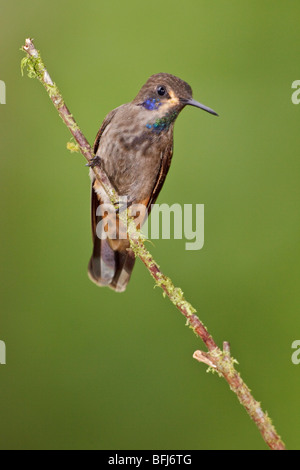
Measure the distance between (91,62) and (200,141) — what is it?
71 centimetres

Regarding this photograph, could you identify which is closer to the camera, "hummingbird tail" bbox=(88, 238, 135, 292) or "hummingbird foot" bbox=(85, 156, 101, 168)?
"hummingbird foot" bbox=(85, 156, 101, 168)

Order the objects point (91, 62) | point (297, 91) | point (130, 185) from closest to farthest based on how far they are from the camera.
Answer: point (130, 185) → point (297, 91) → point (91, 62)

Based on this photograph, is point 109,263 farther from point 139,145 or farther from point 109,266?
point 139,145

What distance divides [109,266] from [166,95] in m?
0.80

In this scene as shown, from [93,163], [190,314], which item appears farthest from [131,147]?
[190,314]

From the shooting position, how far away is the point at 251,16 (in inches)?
114

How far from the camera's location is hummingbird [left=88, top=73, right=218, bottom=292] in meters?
1.86

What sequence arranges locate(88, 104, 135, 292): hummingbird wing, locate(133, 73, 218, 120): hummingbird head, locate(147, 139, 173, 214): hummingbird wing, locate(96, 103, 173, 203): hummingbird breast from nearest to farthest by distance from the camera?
locate(133, 73, 218, 120): hummingbird head → locate(96, 103, 173, 203): hummingbird breast → locate(147, 139, 173, 214): hummingbird wing → locate(88, 104, 135, 292): hummingbird wing

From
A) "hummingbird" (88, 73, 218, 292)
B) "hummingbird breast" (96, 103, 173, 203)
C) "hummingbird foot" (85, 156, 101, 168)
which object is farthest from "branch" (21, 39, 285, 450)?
"hummingbird breast" (96, 103, 173, 203)

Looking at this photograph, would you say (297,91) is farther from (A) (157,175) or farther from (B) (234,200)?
(A) (157,175)

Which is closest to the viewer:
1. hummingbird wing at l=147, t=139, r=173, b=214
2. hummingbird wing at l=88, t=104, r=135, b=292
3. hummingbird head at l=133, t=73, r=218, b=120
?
hummingbird head at l=133, t=73, r=218, b=120

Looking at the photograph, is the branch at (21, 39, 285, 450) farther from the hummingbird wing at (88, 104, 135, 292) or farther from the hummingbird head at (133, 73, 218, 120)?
the hummingbird wing at (88, 104, 135, 292)
